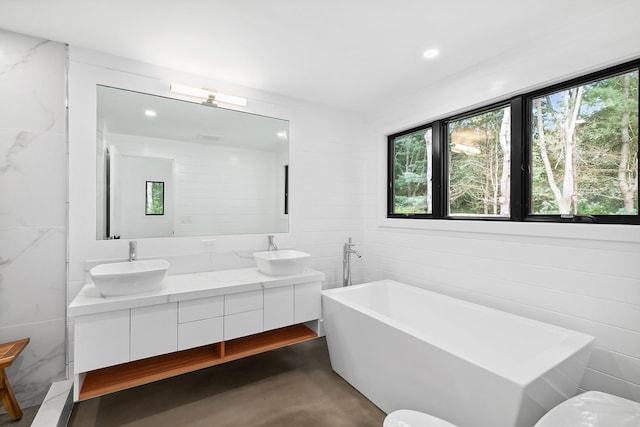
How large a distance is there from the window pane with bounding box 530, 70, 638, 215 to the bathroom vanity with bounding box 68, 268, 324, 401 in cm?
195

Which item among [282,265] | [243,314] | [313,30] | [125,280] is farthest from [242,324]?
[313,30]

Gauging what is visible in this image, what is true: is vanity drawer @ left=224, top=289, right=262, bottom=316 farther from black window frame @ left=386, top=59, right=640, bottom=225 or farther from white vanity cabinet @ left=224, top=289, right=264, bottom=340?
black window frame @ left=386, top=59, right=640, bottom=225

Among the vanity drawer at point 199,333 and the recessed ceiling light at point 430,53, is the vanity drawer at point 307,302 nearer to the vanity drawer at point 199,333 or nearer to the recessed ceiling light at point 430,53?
the vanity drawer at point 199,333

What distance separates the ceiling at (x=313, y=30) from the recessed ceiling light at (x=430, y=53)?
0.04 metres

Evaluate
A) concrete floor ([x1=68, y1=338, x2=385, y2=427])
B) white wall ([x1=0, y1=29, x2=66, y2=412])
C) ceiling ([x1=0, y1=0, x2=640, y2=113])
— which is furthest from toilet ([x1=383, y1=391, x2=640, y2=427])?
white wall ([x1=0, y1=29, x2=66, y2=412])

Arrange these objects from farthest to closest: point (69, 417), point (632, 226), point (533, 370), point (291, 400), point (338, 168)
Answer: point (338, 168), point (291, 400), point (69, 417), point (632, 226), point (533, 370)

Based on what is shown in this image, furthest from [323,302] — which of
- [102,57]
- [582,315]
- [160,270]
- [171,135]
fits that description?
[102,57]

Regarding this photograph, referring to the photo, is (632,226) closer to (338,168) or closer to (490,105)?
(490,105)

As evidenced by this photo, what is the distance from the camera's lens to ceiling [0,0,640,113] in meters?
1.76

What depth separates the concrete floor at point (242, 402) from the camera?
1.97 meters

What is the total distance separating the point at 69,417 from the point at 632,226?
369cm

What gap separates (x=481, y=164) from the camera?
260cm

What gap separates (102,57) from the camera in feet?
7.49

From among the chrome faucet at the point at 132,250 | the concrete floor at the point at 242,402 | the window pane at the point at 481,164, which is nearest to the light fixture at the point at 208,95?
the chrome faucet at the point at 132,250
